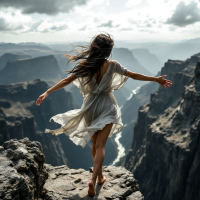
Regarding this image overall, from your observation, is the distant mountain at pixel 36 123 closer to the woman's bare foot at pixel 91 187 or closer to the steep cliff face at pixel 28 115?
the steep cliff face at pixel 28 115

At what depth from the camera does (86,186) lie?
7.36 m

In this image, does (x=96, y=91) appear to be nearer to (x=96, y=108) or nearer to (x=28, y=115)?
(x=96, y=108)

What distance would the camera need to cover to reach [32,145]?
7.16 metres

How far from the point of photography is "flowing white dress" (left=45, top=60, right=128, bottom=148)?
5.88 m

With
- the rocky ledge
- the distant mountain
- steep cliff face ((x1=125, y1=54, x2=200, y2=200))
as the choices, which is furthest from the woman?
the distant mountain

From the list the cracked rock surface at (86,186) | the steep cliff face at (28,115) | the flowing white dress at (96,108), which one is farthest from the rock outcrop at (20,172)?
the steep cliff face at (28,115)

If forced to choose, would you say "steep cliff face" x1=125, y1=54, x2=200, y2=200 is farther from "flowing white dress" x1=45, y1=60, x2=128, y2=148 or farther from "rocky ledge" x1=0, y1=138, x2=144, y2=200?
"flowing white dress" x1=45, y1=60, x2=128, y2=148

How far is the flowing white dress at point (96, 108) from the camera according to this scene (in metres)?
5.88

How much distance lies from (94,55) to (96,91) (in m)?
1.20

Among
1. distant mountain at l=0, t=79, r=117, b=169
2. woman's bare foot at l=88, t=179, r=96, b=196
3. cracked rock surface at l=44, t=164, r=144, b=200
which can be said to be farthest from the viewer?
distant mountain at l=0, t=79, r=117, b=169

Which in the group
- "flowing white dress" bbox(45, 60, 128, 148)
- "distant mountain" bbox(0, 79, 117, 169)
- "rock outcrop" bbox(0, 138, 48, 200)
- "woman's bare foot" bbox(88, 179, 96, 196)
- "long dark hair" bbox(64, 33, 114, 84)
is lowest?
"distant mountain" bbox(0, 79, 117, 169)

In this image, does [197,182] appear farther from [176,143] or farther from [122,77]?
[122,77]

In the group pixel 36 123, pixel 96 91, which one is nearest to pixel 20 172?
pixel 96 91

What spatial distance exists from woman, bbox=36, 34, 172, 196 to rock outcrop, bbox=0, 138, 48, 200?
57.6 inches
